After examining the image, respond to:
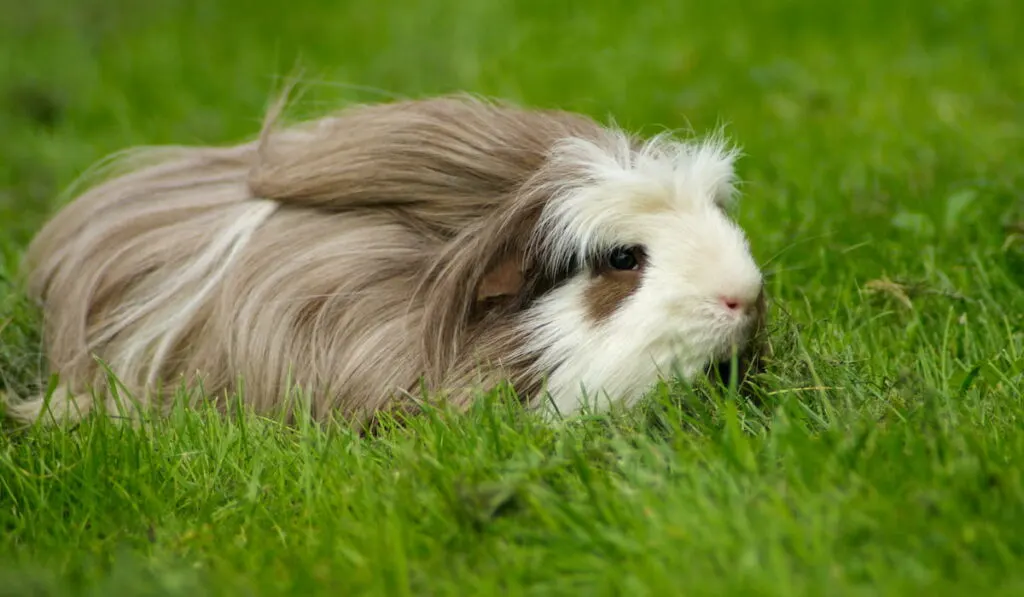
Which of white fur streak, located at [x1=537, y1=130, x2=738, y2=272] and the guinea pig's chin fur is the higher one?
white fur streak, located at [x1=537, y1=130, x2=738, y2=272]

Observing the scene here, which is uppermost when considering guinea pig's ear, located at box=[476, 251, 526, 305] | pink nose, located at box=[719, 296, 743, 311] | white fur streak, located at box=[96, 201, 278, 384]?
pink nose, located at box=[719, 296, 743, 311]

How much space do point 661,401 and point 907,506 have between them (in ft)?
2.45

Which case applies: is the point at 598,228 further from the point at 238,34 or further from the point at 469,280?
the point at 238,34

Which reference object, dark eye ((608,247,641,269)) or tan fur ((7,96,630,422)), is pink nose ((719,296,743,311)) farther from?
tan fur ((7,96,630,422))

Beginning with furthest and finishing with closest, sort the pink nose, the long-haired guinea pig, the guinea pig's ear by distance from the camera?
the guinea pig's ear, the long-haired guinea pig, the pink nose

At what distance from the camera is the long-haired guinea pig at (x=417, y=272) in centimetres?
313

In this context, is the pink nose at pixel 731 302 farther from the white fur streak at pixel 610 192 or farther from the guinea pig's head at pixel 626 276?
the white fur streak at pixel 610 192

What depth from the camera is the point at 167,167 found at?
13.5 feet

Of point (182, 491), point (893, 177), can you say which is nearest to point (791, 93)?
point (893, 177)

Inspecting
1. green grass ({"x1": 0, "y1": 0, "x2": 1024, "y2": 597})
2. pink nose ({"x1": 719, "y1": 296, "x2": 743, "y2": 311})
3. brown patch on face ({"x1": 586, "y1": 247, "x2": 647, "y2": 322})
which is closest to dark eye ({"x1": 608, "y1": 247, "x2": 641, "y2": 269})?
brown patch on face ({"x1": 586, "y1": 247, "x2": 647, "y2": 322})

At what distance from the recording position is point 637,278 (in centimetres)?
317

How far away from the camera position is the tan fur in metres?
3.29

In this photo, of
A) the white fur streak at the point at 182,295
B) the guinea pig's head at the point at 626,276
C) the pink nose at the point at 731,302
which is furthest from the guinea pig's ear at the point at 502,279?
the white fur streak at the point at 182,295

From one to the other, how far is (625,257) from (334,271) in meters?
0.78
